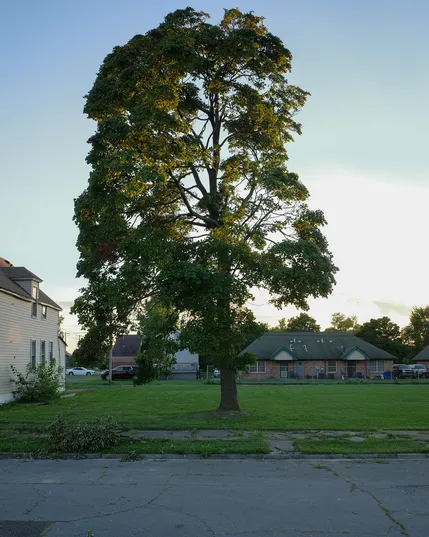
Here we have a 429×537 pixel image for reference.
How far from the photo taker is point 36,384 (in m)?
26.7

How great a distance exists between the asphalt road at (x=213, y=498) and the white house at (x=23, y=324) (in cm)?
1489

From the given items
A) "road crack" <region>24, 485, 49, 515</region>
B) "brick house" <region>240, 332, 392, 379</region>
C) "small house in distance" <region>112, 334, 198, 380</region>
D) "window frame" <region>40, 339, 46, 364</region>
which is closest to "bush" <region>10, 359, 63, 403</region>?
"window frame" <region>40, 339, 46, 364</region>

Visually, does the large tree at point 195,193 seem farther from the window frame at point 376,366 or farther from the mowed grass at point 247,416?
the window frame at point 376,366

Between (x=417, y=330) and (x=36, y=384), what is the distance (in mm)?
93461

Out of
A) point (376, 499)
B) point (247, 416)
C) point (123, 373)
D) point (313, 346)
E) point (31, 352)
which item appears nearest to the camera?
point (376, 499)

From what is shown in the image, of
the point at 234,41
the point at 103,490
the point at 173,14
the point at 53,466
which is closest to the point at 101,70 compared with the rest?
the point at 173,14

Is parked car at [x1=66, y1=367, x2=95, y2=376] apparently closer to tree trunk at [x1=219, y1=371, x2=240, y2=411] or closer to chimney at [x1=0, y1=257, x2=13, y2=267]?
chimney at [x1=0, y1=257, x2=13, y2=267]

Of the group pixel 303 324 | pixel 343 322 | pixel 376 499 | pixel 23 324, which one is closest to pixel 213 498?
pixel 376 499

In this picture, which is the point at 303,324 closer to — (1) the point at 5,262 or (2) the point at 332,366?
(2) the point at 332,366

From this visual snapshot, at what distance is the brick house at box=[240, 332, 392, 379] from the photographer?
65000 millimetres

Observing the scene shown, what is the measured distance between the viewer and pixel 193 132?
19.0 meters

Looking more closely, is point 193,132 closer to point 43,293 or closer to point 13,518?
point 13,518

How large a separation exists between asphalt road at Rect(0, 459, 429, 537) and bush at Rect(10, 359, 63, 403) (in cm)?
1557

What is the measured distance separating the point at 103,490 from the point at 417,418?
13.2 meters
